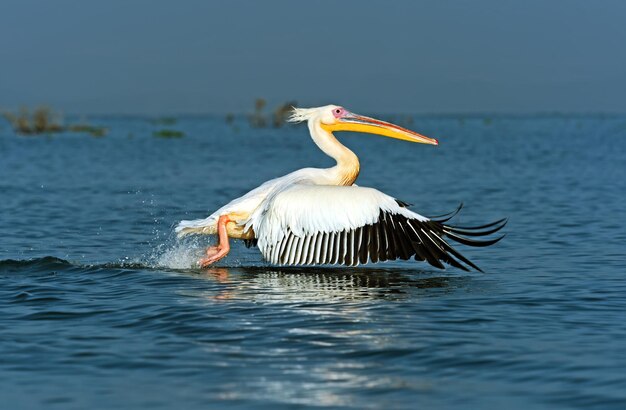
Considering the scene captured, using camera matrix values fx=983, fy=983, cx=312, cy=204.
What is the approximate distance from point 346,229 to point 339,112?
5.62ft

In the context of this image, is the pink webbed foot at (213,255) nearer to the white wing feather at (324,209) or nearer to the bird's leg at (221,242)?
the bird's leg at (221,242)

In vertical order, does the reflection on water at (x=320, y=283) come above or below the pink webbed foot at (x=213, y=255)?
below

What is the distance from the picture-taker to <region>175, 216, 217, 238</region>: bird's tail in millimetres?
8101

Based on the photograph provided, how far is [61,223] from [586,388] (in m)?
8.59

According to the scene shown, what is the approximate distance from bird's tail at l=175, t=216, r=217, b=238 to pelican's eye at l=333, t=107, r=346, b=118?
155 centimetres

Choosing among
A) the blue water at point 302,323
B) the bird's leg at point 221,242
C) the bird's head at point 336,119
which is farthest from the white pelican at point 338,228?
the bird's head at point 336,119

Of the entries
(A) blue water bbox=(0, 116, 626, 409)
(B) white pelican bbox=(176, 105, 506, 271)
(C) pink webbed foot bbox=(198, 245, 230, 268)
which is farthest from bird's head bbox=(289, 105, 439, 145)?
(C) pink webbed foot bbox=(198, 245, 230, 268)

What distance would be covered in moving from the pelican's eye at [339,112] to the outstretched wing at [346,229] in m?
1.37

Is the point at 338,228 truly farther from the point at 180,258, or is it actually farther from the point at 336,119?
the point at 180,258

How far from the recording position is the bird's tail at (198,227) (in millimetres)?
8101

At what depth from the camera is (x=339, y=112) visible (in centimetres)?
884

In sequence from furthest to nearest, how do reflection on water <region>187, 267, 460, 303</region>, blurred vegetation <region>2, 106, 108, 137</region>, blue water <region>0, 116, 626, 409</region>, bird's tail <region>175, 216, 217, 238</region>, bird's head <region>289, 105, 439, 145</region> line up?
1. blurred vegetation <region>2, 106, 108, 137</region>
2. bird's head <region>289, 105, 439, 145</region>
3. bird's tail <region>175, 216, 217, 238</region>
4. reflection on water <region>187, 267, 460, 303</region>
5. blue water <region>0, 116, 626, 409</region>

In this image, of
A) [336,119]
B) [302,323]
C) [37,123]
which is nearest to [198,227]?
[336,119]

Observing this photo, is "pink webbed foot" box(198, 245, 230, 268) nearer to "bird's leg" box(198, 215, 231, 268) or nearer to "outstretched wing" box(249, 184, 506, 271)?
"bird's leg" box(198, 215, 231, 268)
